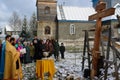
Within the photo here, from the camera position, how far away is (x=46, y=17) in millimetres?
45688

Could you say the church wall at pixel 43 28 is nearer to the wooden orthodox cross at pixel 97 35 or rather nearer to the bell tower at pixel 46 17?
the bell tower at pixel 46 17

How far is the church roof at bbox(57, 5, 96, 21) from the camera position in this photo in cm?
4500

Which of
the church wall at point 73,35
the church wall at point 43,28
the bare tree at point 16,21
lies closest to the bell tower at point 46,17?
the church wall at point 43,28

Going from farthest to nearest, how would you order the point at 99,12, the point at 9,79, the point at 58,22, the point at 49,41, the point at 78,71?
the point at 58,22 < the point at 49,41 < the point at 78,71 < the point at 99,12 < the point at 9,79

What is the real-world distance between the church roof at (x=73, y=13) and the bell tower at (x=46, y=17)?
1.13 m

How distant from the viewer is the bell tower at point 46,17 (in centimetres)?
4516

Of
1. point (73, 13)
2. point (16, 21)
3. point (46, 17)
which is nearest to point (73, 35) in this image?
point (73, 13)

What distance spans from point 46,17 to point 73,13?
14.5ft

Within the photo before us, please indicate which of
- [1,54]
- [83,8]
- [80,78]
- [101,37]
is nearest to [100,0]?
[101,37]

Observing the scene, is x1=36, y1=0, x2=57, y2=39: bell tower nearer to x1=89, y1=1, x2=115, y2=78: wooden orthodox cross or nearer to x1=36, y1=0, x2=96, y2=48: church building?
x1=36, y1=0, x2=96, y2=48: church building

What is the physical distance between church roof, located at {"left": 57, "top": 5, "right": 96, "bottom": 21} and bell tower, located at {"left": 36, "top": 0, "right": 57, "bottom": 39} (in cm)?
113

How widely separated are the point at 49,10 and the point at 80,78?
117 feet

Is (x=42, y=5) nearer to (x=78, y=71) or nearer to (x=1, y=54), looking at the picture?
(x=78, y=71)

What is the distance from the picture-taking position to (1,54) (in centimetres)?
696
